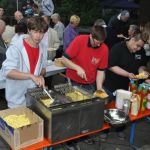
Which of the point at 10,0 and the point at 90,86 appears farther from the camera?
the point at 10,0

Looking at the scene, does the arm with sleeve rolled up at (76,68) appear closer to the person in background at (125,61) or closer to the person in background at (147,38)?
the person in background at (125,61)

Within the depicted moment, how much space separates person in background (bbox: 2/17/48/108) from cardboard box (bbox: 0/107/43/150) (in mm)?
302

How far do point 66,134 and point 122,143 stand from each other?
1765 mm

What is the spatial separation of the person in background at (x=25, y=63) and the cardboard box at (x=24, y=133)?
30 centimetres

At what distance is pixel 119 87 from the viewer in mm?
3242

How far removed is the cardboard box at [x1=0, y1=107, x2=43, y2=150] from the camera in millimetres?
1955

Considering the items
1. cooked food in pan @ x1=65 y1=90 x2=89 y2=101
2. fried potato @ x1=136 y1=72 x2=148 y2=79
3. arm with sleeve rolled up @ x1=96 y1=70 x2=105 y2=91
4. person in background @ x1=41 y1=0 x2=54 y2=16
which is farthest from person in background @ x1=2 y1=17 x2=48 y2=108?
person in background @ x1=41 y1=0 x2=54 y2=16

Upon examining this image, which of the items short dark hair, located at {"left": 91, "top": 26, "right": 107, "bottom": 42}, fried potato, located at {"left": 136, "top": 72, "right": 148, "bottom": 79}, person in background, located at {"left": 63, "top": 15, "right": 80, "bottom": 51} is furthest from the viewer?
person in background, located at {"left": 63, "top": 15, "right": 80, "bottom": 51}

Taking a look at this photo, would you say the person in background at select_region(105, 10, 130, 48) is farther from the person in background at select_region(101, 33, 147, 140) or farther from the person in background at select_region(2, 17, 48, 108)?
the person in background at select_region(2, 17, 48, 108)

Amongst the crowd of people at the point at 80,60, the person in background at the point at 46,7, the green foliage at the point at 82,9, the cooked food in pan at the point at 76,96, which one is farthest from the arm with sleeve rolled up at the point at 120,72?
the green foliage at the point at 82,9

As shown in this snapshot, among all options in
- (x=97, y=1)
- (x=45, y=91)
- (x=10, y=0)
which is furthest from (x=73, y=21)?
(x=10, y=0)

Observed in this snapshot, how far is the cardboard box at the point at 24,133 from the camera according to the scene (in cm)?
196

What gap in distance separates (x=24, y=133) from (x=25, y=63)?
0.71 meters

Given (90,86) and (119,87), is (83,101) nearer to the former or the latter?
(90,86)
